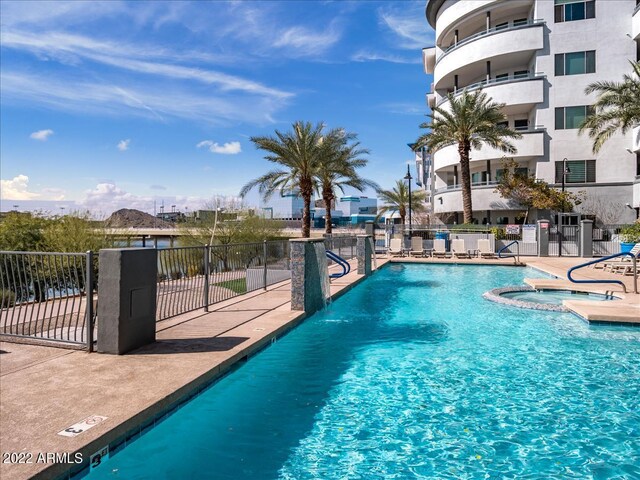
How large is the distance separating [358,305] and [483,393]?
19.3ft

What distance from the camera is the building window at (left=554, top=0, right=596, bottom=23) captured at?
102 feet

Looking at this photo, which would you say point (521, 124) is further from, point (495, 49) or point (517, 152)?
point (495, 49)

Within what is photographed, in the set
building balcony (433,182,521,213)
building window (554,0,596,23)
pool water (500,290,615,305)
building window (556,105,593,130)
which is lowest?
pool water (500,290,615,305)

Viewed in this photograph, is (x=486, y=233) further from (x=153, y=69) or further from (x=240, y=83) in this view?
(x=153, y=69)

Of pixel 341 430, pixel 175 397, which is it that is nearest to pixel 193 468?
pixel 175 397

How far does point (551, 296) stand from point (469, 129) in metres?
20.6

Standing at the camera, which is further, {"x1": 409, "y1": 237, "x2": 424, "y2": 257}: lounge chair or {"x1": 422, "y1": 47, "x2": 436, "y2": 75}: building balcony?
{"x1": 422, "y1": 47, "x2": 436, "y2": 75}: building balcony

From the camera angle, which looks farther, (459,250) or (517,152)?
(517,152)

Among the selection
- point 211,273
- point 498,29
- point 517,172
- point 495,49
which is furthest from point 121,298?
point 498,29

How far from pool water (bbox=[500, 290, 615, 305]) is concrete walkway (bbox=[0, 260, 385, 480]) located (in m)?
7.93

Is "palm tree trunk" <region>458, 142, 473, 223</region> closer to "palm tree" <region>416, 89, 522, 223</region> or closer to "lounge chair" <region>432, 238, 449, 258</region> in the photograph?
"palm tree" <region>416, 89, 522, 223</region>

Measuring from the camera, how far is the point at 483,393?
5.41 m

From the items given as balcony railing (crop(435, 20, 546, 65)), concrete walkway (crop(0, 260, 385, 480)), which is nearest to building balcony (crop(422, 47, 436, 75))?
balcony railing (crop(435, 20, 546, 65))

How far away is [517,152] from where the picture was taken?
32.2m
